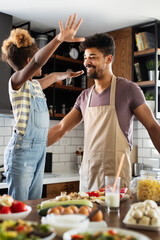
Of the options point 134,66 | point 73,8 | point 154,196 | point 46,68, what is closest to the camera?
point 154,196

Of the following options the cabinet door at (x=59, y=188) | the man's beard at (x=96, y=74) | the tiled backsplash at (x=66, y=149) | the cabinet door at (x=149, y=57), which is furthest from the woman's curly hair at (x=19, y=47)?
the tiled backsplash at (x=66, y=149)

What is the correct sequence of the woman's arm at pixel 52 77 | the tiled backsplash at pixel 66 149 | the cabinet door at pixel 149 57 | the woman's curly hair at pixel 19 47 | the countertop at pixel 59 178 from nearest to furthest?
the woman's curly hair at pixel 19 47 < the woman's arm at pixel 52 77 < the countertop at pixel 59 178 < the cabinet door at pixel 149 57 < the tiled backsplash at pixel 66 149

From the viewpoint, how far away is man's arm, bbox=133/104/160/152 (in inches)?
94.2

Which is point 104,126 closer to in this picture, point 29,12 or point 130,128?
point 130,128

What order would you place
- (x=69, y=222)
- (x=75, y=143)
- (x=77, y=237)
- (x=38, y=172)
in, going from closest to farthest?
(x=77, y=237)
(x=69, y=222)
(x=38, y=172)
(x=75, y=143)

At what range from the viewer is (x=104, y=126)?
8.45 feet

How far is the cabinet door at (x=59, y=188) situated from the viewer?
3.97 meters

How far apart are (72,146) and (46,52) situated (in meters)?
3.32

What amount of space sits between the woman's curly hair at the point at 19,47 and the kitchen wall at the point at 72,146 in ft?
6.85

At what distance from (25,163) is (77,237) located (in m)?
1.14

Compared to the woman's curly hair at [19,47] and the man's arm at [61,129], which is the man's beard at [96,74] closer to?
the man's arm at [61,129]

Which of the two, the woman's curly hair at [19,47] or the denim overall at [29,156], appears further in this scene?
the woman's curly hair at [19,47]

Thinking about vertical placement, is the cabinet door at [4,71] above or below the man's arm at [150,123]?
above

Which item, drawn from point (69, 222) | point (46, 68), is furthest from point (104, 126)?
point (46, 68)
